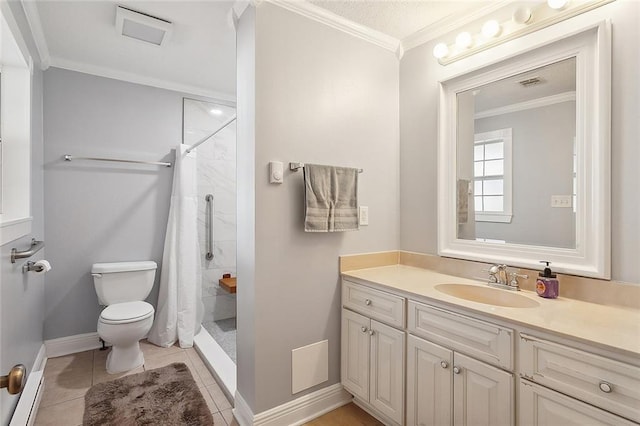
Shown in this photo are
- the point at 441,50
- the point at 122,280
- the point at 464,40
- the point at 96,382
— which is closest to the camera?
the point at 464,40

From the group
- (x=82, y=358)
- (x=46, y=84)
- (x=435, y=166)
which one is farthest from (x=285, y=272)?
(x=46, y=84)

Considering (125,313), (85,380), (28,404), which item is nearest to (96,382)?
(85,380)

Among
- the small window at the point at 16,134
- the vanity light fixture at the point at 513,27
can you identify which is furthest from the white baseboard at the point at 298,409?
the vanity light fixture at the point at 513,27

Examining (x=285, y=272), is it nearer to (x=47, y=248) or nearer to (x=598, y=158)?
(x=598, y=158)

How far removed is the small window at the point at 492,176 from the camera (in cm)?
179

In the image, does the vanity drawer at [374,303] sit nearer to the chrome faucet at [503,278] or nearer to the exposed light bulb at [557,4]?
the chrome faucet at [503,278]

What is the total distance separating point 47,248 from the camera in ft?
Result: 8.51

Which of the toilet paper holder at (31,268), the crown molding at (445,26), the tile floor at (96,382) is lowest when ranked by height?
the tile floor at (96,382)

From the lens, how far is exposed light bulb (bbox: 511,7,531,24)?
158 cm

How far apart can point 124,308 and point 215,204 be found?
50.8 inches

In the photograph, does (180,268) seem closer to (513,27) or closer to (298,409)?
(298,409)

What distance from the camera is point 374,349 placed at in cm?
177

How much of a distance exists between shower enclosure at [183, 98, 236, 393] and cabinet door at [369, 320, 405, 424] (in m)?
1.83

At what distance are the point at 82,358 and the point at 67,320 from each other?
0.35m
